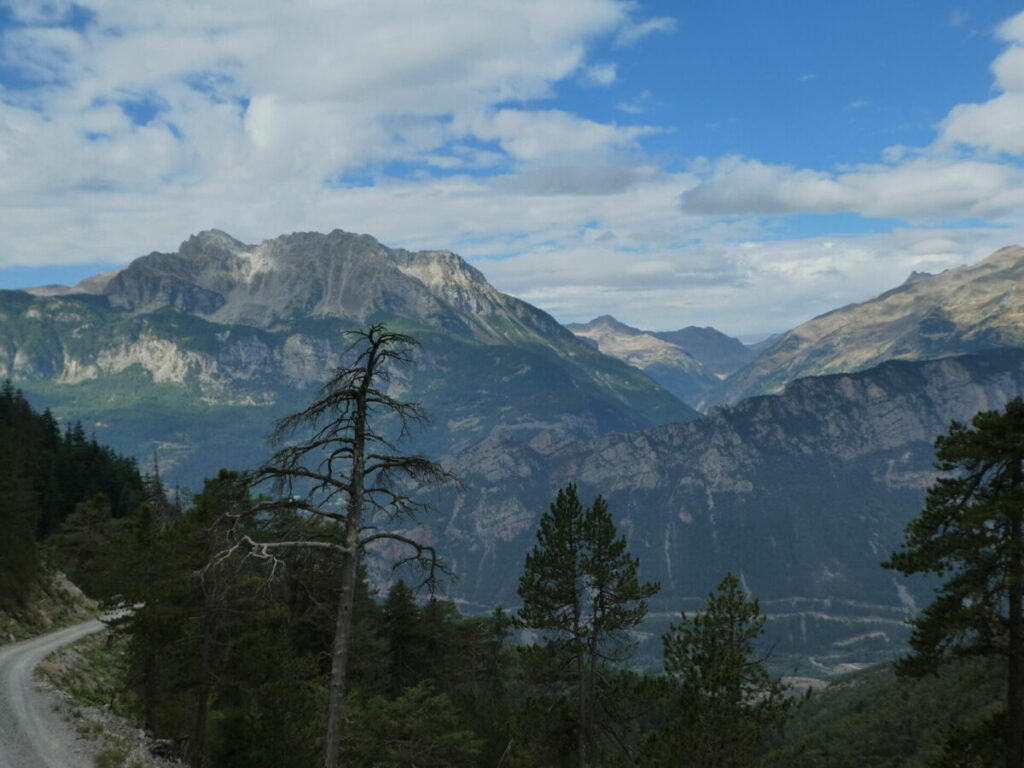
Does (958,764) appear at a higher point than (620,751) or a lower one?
higher

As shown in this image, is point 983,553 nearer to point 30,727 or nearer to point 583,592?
point 583,592

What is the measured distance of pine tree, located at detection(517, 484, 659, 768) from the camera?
31156 mm

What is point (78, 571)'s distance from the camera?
8419cm

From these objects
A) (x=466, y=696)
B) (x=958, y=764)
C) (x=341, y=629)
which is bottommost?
(x=466, y=696)

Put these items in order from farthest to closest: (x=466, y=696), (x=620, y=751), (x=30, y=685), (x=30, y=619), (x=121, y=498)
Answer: (x=121, y=498) → (x=466, y=696) → (x=30, y=619) → (x=30, y=685) → (x=620, y=751)

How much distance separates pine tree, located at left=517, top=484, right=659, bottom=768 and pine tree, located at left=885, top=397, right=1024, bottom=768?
10874 mm

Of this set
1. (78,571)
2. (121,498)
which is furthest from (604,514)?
(121,498)

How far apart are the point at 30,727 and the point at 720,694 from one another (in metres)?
26.3

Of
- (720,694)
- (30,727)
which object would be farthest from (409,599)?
(720,694)

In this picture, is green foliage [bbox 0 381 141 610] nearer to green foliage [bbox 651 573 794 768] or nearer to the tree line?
the tree line

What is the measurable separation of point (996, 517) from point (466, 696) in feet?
144

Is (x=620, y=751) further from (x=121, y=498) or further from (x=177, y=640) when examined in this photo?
(x=121, y=498)

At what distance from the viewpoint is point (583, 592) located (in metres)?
32.6

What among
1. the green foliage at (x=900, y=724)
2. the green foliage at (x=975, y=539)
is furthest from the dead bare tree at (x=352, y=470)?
the green foliage at (x=900, y=724)
